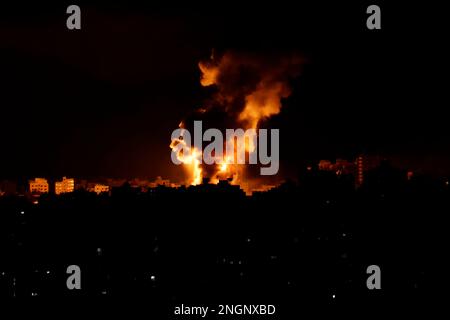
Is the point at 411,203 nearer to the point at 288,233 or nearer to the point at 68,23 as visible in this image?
the point at 288,233

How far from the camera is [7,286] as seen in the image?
18.8 m

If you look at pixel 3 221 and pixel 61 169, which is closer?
pixel 3 221

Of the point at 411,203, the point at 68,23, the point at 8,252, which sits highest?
the point at 68,23

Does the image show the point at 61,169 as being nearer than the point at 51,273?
No

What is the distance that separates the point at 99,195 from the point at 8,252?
2.69 meters

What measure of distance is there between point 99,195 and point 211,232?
3.28 meters
